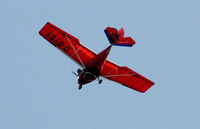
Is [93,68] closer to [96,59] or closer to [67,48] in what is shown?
[96,59]

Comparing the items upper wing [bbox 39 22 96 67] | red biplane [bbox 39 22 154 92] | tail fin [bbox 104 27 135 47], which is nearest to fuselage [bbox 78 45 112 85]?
red biplane [bbox 39 22 154 92]

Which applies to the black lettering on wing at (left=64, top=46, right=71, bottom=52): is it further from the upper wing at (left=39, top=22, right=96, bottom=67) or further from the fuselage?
the fuselage

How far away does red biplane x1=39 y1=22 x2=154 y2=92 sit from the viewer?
30906mm

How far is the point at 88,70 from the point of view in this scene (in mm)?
31734

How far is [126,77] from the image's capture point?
117ft

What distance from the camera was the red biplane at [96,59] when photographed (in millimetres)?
30906

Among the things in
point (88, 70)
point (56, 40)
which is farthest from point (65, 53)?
point (88, 70)

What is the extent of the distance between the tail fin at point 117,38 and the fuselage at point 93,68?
2.02ft

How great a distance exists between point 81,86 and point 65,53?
10.6 feet

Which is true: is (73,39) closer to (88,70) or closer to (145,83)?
(88,70)

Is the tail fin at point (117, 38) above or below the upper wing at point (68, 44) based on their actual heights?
above

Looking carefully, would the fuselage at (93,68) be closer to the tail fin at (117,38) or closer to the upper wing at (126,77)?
the tail fin at (117,38)

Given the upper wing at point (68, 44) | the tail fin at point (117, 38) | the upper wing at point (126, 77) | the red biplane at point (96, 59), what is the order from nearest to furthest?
the tail fin at point (117, 38)
the red biplane at point (96, 59)
the upper wing at point (68, 44)
the upper wing at point (126, 77)

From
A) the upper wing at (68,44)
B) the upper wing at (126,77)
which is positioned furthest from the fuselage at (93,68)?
the upper wing at (126,77)
